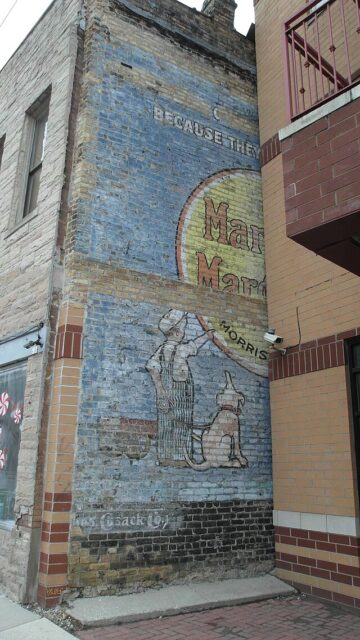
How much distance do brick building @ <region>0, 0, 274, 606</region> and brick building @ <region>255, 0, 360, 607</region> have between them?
12.4 inches

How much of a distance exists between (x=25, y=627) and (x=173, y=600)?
1601 millimetres

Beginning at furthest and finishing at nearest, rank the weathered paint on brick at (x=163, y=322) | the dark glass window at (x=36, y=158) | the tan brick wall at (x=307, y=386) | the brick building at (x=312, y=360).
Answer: the dark glass window at (x=36, y=158), the tan brick wall at (x=307, y=386), the weathered paint on brick at (x=163, y=322), the brick building at (x=312, y=360)

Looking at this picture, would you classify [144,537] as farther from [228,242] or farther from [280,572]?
[228,242]

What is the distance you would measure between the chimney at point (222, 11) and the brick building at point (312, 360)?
4.18ft

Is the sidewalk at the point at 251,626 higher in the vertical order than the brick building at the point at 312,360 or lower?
lower

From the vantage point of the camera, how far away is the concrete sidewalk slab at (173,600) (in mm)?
5449

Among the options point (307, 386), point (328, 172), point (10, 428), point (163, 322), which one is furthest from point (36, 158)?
point (328, 172)

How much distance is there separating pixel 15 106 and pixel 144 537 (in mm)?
7077

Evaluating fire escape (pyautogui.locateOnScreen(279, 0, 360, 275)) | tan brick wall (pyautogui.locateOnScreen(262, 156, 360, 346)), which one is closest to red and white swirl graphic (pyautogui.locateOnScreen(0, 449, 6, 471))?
tan brick wall (pyautogui.locateOnScreen(262, 156, 360, 346))

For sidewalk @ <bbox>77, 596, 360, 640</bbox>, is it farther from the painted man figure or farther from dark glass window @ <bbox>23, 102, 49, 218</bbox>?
dark glass window @ <bbox>23, 102, 49, 218</bbox>

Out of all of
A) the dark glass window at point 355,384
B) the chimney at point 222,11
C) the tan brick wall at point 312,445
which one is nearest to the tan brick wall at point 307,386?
the tan brick wall at point 312,445

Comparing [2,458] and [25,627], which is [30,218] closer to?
[2,458]

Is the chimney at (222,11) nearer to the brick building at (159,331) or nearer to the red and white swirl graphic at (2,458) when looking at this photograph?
the brick building at (159,331)

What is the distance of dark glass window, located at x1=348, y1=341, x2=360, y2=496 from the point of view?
6.60 metres
